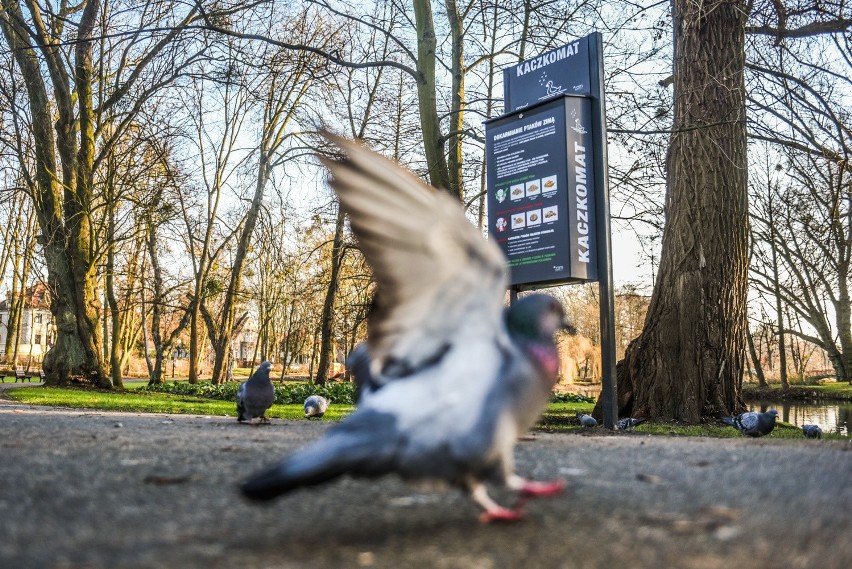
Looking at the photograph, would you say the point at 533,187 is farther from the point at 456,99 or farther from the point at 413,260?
the point at 413,260

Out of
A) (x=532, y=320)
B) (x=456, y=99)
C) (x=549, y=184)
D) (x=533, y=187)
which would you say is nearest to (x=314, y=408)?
(x=533, y=187)

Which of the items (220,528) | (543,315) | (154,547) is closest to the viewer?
(154,547)

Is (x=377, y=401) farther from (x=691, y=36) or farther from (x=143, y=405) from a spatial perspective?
(x=143, y=405)

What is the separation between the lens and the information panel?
7.71m

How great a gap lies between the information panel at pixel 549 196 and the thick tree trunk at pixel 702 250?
5.46ft

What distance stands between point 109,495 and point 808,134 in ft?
38.8

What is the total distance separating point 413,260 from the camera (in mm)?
2438

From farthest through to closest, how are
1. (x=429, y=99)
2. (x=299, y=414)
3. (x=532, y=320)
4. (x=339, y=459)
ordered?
(x=429, y=99) < (x=299, y=414) < (x=532, y=320) < (x=339, y=459)

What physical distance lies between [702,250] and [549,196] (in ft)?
7.37

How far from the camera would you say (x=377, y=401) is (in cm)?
234

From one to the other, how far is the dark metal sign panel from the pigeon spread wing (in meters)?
6.03

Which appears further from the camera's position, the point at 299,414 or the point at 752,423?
the point at 299,414

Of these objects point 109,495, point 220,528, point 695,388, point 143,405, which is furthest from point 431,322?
point 143,405

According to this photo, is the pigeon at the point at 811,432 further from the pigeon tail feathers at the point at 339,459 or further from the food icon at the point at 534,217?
the pigeon tail feathers at the point at 339,459
